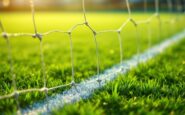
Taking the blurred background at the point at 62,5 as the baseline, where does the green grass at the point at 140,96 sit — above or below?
above

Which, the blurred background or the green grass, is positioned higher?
the green grass

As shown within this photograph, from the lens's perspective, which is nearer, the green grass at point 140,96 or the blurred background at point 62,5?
the green grass at point 140,96

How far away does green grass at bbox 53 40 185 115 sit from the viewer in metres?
2.33

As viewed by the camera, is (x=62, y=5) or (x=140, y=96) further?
(x=62, y=5)

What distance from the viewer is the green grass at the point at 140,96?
91.7 inches

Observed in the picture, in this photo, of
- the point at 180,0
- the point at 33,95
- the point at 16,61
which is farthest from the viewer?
the point at 180,0

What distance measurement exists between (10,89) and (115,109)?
2.81 feet

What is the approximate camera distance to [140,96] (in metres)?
2.73

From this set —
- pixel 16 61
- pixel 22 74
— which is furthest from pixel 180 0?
pixel 22 74

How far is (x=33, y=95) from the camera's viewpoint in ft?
8.66

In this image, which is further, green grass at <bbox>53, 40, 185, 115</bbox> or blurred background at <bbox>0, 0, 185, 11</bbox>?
blurred background at <bbox>0, 0, 185, 11</bbox>

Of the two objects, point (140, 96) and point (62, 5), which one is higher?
point (140, 96)

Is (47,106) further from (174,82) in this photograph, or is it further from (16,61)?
(16,61)

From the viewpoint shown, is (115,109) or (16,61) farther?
(16,61)
